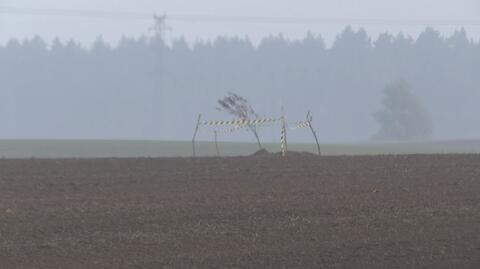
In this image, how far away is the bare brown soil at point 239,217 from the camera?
8781mm

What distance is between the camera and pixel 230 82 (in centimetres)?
14550

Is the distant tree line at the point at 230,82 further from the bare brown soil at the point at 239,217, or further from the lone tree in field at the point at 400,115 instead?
the bare brown soil at the point at 239,217

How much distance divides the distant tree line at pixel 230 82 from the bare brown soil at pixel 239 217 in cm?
10434

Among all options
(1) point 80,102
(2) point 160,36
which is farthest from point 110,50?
(2) point 160,36

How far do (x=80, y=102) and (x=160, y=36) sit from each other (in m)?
50.5

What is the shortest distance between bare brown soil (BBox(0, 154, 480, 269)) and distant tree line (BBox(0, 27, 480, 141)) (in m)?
104

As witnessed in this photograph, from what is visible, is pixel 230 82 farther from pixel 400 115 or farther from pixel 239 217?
pixel 239 217

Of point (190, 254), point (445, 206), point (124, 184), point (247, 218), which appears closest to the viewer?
point (190, 254)

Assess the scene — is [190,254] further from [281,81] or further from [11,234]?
[281,81]

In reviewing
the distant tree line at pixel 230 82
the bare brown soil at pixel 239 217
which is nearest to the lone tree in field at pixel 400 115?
the distant tree line at pixel 230 82

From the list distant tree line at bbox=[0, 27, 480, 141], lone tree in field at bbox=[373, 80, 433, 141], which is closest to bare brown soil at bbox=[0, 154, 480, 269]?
lone tree in field at bbox=[373, 80, 433, 141]

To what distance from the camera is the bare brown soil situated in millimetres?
8781

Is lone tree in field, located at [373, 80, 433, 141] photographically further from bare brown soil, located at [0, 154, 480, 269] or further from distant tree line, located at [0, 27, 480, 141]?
bare brown soil, located at [0, 154, 480, 269]

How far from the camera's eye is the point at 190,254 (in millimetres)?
8859
